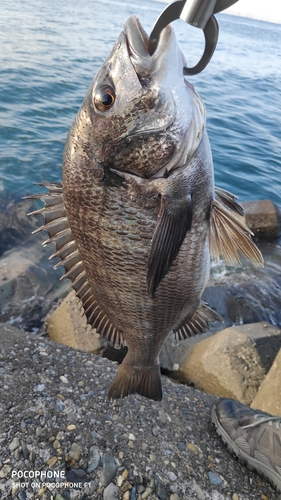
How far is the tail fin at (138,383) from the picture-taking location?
96.6 inches

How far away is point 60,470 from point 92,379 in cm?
92

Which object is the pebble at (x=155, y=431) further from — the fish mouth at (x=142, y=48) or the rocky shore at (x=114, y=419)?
the fish mouth at (x=142, y=48)

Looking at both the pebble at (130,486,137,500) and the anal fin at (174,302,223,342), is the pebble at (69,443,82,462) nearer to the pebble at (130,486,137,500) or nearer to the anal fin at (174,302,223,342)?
the pebble at (130,486,137,500)

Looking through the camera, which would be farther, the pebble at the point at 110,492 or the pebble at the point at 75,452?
the pebble at the point at 75,452

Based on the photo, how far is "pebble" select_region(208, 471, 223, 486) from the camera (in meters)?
2.48

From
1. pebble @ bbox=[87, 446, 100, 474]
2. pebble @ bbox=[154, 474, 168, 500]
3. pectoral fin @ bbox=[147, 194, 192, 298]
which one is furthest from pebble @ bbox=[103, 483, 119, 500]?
pectoral fin @ bbox=[147, 194, 192, 298]

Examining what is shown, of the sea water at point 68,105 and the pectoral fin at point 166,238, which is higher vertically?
the pectoral fin at point 166,238

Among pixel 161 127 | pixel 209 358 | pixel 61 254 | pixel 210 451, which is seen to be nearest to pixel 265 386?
pixel 209 358

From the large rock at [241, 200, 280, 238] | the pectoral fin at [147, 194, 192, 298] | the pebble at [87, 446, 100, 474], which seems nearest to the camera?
the pectoral fin at [147, 194, 192, 298]

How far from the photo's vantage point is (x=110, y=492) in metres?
2.26

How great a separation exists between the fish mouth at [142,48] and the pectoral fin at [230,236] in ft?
2.38

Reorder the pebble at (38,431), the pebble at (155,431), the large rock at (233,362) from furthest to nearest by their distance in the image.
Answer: the large rock at (233,362) < the pebble at (155,431) < the pebble at (38,431)

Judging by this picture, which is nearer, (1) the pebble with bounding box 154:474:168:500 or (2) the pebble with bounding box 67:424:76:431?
(1) the pebble with bounding box 154:474:168:500

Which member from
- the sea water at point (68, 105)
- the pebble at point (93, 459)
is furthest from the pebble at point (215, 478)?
the sea water at point (68, 105)
